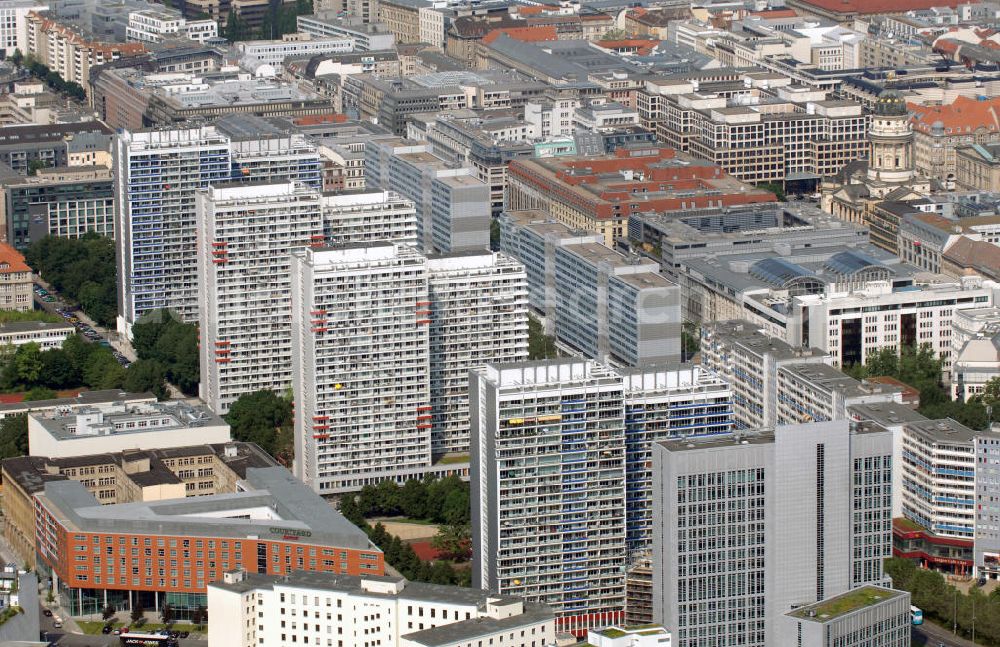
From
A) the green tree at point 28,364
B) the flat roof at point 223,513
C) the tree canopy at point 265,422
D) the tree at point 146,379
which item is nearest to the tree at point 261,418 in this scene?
the tree canopy at point 265,422

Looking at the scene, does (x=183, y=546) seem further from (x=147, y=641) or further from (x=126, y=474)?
(x=126, y=474)

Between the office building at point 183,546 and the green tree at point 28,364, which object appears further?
the green tree at point 28,364

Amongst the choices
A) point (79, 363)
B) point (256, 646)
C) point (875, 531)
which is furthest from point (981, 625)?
point (79, 363)

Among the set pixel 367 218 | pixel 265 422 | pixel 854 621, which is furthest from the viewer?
pixel 367 218

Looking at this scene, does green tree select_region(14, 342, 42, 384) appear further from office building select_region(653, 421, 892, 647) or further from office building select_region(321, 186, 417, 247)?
office building select_region(653, 421, 892, 647)

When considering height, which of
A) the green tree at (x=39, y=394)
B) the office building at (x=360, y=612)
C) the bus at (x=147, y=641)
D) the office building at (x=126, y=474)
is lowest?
the green tree at (x=39, y=394)

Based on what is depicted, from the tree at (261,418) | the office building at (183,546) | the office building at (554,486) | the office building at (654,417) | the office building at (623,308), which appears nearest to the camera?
the office building at (554,486)

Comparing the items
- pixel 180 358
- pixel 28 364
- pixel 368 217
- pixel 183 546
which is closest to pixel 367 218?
pixel 368 217

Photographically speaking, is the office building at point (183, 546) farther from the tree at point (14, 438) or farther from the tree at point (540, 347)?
the tree at point (540, 347)
